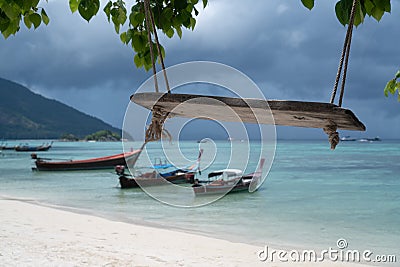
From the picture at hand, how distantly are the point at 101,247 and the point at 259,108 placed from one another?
5.33 metres

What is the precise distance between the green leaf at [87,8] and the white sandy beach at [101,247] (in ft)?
11.9

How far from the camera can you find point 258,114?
982mm

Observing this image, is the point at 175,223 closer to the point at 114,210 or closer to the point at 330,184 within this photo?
the point at 114,210

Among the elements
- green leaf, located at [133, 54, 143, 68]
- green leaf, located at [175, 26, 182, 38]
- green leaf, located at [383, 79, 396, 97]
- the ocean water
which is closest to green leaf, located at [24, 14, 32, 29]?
green leaf, located at [133, 54, 143, 68]

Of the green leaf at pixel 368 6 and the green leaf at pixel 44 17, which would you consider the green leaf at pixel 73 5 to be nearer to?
the green leaf at pixel 44 17

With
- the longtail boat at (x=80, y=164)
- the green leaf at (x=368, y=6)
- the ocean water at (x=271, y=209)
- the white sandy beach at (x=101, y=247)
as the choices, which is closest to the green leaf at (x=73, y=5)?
the green leaf at (x=368, y=6)

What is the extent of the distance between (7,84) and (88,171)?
116 m

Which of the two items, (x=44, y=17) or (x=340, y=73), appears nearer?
(x=340, y=73)

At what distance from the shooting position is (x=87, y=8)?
1.40 m

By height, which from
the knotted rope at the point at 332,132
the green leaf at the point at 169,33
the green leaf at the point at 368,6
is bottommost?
the knotted rope at the point at 332,132

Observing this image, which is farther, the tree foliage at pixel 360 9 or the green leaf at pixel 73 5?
the green leaf at pixel 73 5

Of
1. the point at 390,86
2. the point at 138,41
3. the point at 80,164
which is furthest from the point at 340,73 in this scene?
the point at 80,164

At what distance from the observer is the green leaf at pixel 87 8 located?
1393 mm

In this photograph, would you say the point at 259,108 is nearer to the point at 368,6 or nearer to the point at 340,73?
the point at 340,73
